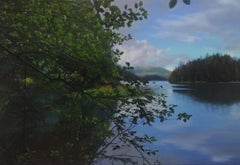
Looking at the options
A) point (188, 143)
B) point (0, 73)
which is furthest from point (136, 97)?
point (188, 143)

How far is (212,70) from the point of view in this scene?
147 meters

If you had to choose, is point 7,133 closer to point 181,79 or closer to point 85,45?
point 85,45

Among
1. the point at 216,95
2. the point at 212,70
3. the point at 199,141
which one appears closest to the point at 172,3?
the point at 199,141

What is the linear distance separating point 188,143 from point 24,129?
485 inches

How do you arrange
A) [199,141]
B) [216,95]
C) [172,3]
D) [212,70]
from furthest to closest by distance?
[212,70]
[216,95]
[199,141]
[172,3]

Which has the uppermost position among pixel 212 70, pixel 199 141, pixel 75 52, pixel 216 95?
pixel 212 70

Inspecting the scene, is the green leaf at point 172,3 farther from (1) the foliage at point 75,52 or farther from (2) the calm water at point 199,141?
(2) the calm water at point 199,141

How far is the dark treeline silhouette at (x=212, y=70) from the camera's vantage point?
480ft

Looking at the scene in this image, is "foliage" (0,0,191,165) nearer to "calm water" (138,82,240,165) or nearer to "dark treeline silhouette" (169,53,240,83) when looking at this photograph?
"calm water" (138,82,240,165)

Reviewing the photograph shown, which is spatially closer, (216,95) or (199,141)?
(199,141)

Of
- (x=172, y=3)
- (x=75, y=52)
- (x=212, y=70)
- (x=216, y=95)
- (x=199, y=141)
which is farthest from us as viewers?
(x=212, y=70)

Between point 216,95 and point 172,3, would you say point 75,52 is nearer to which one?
point 172,3

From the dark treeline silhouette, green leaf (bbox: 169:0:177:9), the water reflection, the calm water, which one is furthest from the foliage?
the dark treeline silhouette

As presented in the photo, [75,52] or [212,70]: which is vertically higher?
[212,70]
